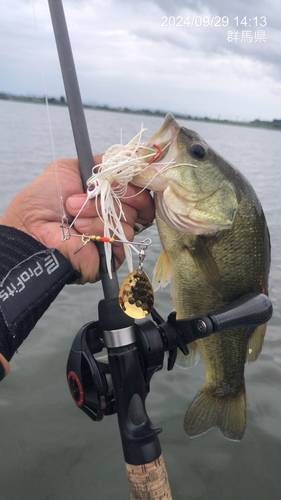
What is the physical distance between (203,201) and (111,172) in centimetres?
56

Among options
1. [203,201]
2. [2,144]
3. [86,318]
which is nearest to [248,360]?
[203,201]

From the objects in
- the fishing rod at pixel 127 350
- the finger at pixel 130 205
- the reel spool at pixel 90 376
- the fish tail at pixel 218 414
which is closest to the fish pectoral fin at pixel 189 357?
the fish tail at pixel 218 414

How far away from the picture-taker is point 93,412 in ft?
5.44

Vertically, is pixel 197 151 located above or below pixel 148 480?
above

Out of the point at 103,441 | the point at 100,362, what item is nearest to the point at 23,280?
the point at 100,362

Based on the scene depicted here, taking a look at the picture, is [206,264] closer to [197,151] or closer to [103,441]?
[197,151]

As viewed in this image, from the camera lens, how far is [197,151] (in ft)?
6.31

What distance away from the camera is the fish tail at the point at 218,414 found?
2150 millimetres

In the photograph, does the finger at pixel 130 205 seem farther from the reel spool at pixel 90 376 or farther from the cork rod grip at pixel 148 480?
the cork rod grip at pixel 148 480

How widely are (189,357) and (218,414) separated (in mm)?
331

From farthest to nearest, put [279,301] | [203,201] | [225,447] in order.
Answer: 1. [279,301]
2. [225,447]
3. [203,201]

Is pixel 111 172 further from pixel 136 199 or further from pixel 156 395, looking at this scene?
pixel 156 395

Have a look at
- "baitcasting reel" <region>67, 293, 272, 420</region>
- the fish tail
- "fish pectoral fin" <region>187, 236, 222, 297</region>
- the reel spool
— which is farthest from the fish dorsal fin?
the fish tail

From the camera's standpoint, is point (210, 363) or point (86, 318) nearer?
point (210, 363)
